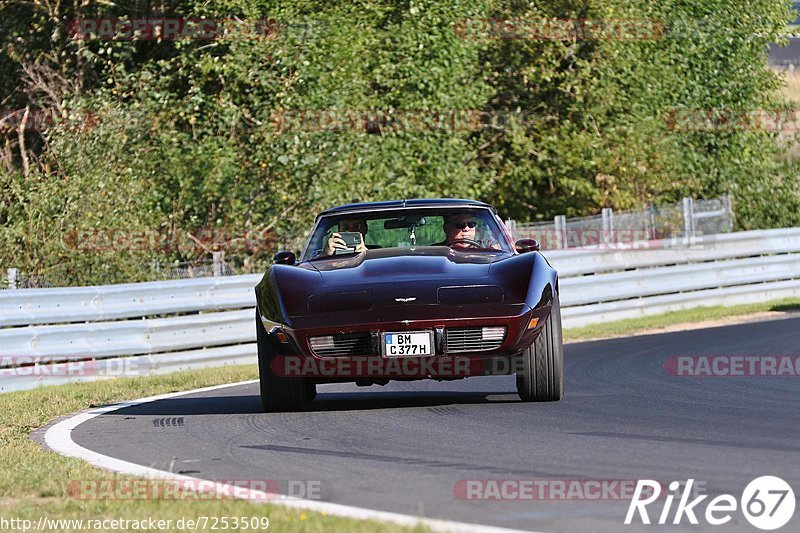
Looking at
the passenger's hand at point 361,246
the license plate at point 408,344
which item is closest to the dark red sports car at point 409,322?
the license plate at point 408,344

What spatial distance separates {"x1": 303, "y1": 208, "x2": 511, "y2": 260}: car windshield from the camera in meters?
9.97

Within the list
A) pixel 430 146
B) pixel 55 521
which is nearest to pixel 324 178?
pixel 430 146

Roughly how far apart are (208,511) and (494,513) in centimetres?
116

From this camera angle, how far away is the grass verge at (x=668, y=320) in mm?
18219

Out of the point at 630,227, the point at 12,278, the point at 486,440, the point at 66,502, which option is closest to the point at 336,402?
the point at 486,440

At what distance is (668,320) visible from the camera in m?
20.0

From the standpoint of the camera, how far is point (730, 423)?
762 cm

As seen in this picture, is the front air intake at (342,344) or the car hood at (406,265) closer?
the front air intake at (342,344)

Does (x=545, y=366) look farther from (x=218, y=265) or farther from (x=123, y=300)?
(x=218, y=265)

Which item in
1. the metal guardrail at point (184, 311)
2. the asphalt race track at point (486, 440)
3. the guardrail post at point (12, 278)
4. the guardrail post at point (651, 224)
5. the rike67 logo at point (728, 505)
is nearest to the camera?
the rike67 logo at point (728, 505)

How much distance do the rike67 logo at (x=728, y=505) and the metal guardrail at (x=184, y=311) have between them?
29.5 ft

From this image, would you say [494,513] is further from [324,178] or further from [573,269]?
[324,178]

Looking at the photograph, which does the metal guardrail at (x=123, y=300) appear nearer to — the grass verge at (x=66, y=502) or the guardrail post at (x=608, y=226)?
the grass verge at (x=66, y=502)

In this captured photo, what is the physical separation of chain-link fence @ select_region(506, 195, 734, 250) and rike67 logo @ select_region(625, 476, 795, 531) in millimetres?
15620
